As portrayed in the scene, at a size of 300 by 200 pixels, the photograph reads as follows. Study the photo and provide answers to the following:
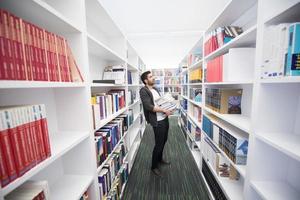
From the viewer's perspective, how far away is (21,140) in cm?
54

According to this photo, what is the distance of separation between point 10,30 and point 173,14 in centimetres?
312

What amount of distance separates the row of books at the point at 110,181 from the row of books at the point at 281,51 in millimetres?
1510

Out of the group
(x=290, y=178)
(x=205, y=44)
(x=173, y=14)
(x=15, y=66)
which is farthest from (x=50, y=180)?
(x=173, y=14)

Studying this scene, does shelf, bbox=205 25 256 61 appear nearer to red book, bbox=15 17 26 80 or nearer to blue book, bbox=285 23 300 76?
blue book, bbox=285 23 300 76

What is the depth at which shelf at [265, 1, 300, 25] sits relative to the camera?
72 centimetres

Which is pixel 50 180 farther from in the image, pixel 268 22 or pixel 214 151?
pixel 268 22

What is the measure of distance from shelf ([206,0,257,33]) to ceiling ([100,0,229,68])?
48.2 inches

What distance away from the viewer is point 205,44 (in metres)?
1.96

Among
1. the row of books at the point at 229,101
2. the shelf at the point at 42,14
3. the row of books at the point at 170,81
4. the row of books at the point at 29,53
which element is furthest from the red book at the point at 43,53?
the row of books at the point at 170,81

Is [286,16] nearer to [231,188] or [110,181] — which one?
[231,188]

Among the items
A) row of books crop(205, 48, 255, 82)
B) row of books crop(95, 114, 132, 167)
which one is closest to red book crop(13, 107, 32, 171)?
row of books crop(95, 114, 132, 167)

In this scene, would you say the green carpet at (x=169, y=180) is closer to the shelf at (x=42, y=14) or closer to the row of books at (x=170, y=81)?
the shelf at (x=42, y=14)

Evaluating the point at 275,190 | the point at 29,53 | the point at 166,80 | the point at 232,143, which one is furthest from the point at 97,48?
the point at 166,80

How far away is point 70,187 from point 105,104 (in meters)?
0.78
